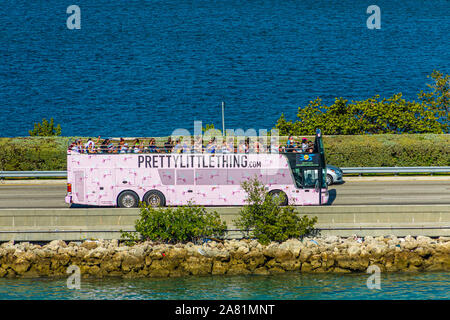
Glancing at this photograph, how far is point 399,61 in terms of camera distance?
406 feet

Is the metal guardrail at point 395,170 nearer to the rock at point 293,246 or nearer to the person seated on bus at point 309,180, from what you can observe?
the person seated on bus at point 309,180

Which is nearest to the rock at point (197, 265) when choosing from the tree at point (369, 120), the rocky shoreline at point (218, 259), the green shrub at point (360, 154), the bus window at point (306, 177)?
the rocky shoreline at point (218, 259)

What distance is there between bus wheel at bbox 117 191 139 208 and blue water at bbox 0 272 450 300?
17.0 feet

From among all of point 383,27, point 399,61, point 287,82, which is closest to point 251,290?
point 287,82

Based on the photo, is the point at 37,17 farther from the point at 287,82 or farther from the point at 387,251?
the point at 387,251

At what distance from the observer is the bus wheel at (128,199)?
30625 mm

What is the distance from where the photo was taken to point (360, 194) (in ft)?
119

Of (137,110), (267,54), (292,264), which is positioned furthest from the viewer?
(267,54)

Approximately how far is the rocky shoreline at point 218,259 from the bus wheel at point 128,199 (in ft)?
12.4

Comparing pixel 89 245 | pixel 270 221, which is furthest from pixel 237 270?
pixel 89 245

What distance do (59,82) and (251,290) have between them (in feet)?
315

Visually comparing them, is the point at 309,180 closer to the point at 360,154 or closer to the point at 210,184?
the point at 210,184

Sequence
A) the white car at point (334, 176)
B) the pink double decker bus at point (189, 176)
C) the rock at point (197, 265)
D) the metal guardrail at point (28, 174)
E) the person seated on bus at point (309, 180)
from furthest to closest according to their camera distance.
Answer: the metal guardrail at point (28, 174) → the white car at point (334, 176) → the person seated on bus at point (309, 180) → the pink double decker bus at point (189, 176) → the rock at point (197, 265)

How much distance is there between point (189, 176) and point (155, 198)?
6.37ft
